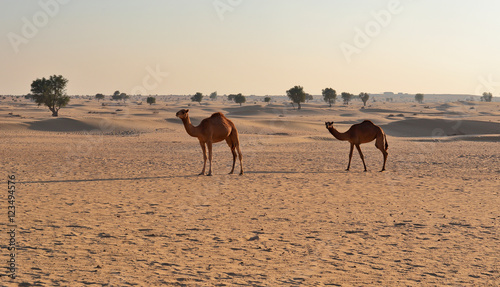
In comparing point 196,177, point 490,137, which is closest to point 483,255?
point 196,177

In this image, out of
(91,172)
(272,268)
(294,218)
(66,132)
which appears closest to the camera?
(272,268)

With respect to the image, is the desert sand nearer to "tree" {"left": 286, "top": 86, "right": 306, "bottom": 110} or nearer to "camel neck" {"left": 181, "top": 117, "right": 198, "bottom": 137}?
"camel neck" {"left": 181, "top": 117, "right": 198, "bottom": 137}

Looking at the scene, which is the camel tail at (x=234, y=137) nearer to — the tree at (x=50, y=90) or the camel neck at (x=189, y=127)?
the camel neck at (x=189, y=127)

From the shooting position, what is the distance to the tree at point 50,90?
54938 mm

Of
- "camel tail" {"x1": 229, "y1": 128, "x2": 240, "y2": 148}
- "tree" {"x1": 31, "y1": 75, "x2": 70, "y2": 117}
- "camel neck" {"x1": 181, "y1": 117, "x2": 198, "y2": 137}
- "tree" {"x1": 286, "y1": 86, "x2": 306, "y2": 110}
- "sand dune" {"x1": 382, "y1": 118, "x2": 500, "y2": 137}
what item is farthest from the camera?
"tree" {"x1": 286, "y1": 86, "x2": 306, "y2": 110}

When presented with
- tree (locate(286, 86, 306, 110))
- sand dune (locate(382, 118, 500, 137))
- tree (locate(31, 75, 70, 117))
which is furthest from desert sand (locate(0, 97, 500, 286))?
tree (locate(286, 86, 306, 110))

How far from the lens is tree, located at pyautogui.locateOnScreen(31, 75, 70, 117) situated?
54938 mm

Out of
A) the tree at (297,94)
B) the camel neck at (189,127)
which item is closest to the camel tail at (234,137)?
the camel neck at (189,127)

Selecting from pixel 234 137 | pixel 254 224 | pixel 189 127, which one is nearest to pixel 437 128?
pixel 234 137

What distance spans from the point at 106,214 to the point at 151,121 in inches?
1505

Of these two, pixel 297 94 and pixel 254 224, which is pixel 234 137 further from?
pixel 297 94

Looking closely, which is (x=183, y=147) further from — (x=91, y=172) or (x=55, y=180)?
(x=55, y=180)

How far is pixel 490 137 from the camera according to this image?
118 ft

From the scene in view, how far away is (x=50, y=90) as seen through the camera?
55125 millimetres
